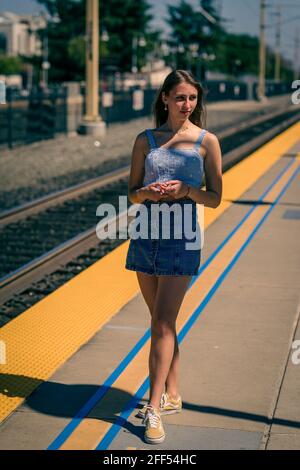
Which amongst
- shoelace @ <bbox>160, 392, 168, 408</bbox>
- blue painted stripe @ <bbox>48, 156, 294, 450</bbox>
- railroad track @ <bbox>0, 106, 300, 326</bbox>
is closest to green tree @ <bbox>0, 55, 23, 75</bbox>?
railroad track @ <bbox>0, 106, 300, 326</bbox>

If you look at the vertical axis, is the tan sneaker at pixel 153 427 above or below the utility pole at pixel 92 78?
below

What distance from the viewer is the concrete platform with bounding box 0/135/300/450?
15.7ft

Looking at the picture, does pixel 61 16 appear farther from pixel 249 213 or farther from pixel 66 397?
pixel 66 397

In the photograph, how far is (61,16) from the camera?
9238 cm

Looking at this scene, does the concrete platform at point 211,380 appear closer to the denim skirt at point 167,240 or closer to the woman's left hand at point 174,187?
the denim skirt at point 167,240

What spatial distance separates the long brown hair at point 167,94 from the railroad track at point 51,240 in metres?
3.47

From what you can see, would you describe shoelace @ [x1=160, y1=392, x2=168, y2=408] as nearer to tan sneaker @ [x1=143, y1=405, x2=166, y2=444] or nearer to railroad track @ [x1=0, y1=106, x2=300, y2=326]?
tan sneaker @ [x1=143, y1=405, x2=166, y2=444]

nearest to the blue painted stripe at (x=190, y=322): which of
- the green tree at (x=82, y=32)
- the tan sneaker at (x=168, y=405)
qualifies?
the tan sneaker at (x=168, y=405)

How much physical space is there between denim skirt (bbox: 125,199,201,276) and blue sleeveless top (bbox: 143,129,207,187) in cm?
13

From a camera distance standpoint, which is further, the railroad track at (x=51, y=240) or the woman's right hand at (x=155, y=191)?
the railroad track at (x=51, y=240)

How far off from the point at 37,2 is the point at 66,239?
A: 90124 millimetres

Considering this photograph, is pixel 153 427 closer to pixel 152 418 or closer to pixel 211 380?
pixel 152 418

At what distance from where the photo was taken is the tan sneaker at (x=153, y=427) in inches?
184

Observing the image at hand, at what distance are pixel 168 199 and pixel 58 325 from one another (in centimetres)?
259
